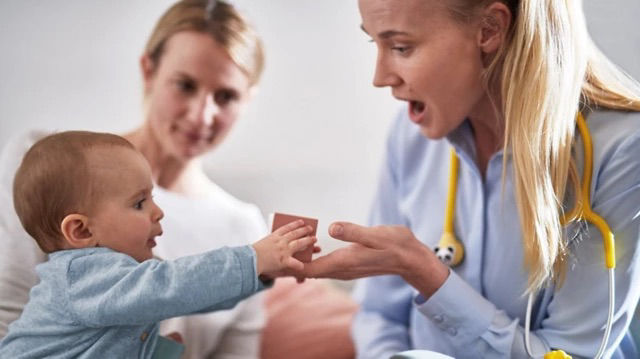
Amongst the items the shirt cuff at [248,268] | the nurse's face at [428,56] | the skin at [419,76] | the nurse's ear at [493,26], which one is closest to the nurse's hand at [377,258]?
the skin at [419,76]

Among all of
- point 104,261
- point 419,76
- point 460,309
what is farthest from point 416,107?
point 104,261

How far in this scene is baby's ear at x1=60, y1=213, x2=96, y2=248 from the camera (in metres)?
1.18

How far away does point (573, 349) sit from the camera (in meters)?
1.31

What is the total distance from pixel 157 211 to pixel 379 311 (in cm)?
57

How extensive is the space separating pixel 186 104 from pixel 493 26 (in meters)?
0.65

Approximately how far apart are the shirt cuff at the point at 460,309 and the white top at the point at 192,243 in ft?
1.41

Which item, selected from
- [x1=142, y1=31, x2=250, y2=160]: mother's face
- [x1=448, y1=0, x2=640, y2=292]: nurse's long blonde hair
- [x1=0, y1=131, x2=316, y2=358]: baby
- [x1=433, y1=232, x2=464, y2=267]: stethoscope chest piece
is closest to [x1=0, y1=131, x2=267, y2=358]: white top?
[x1=142, y1=31, x2=250, y2=160]: mother's face

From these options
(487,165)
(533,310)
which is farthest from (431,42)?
(533,310)

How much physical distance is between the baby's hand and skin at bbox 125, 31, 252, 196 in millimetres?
482

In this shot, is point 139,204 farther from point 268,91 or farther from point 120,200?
point 268,91

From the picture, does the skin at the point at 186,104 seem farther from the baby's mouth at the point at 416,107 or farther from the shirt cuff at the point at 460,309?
the shirt cuff at the point at 460,309

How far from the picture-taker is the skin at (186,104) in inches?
64.1

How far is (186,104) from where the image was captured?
164cm

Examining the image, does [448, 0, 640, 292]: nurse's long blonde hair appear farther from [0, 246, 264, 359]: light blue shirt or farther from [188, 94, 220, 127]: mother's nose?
[188, 94, 220, 127]: mother's nose
